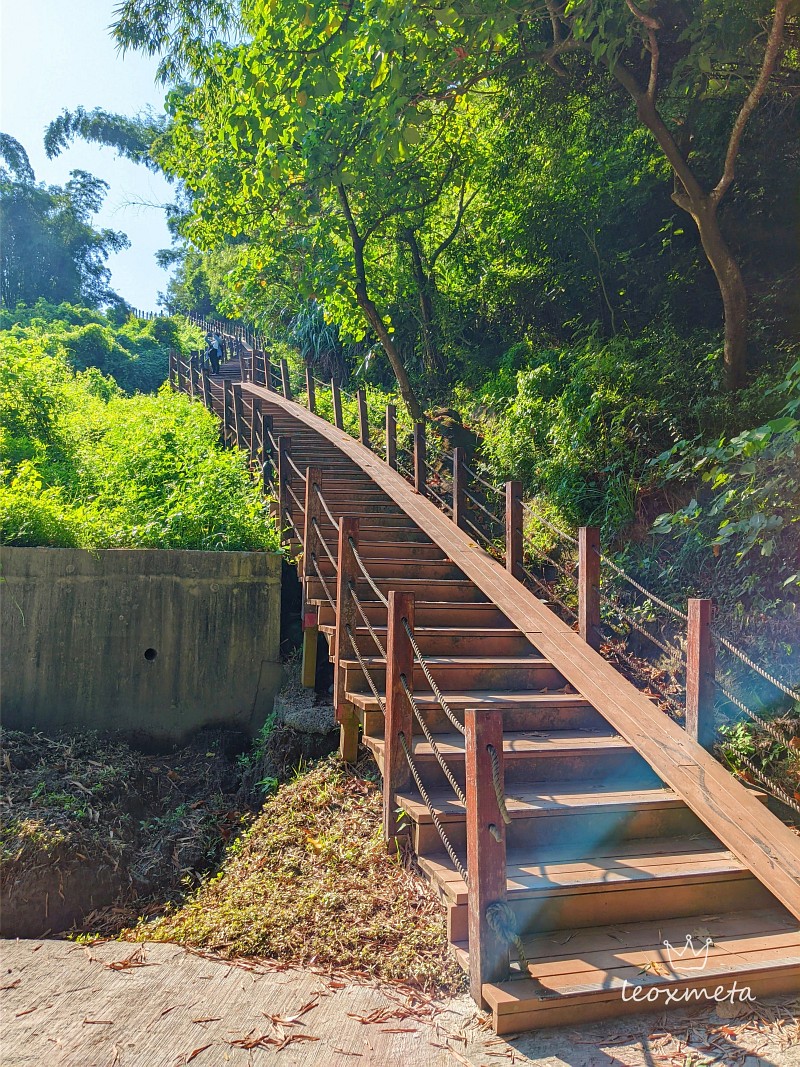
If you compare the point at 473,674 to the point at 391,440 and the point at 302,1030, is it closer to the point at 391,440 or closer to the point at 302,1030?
the point at 302,1030

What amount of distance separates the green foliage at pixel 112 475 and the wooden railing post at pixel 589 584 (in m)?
3.28

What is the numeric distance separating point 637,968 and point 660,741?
153 cm

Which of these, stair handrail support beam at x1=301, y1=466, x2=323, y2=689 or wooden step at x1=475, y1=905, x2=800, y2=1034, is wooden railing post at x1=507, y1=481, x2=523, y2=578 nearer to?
stair handrail support beam at x1=301, y1=466, x2=323, y2=689

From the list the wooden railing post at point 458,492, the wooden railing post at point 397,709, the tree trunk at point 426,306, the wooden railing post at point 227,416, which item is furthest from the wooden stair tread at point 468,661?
the tree trunk at point 426,306

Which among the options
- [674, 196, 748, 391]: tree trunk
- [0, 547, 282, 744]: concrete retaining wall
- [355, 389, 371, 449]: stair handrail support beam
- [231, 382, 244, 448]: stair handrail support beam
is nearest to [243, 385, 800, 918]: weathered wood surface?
[0, 547, 282, 744]: concrete retaining wall

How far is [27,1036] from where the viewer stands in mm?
2861

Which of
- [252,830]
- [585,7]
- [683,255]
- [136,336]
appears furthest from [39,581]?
[136,336]

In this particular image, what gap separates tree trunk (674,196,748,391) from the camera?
6629mm

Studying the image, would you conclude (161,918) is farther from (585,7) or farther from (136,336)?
(136,336)

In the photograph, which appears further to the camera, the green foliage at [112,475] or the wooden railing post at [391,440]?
the wooden railing post at [391,440]

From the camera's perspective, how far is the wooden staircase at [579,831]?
2.96 metres

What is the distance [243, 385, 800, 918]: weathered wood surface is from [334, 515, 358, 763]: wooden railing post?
1281 millimetres

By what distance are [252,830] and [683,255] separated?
865cm

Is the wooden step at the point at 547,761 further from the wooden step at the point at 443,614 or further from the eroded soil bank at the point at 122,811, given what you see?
the eroded soil bank at the point at 122,811
